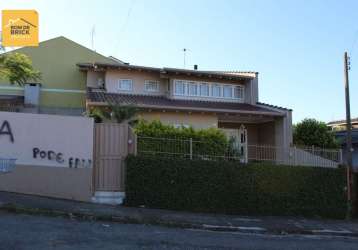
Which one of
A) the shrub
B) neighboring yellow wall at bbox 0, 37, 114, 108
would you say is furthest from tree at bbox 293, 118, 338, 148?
neighboring yellow wall at bbox 0, 37, 114, 108

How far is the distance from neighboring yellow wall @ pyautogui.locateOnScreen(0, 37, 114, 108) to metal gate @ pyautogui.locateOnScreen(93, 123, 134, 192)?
39.2ft

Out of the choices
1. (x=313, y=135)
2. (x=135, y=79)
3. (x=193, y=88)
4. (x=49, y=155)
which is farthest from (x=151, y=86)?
(x=49, y=155)

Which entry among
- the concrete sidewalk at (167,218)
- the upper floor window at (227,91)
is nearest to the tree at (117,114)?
the concrete sidewalk at (167,218)

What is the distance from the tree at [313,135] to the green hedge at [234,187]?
783 cm

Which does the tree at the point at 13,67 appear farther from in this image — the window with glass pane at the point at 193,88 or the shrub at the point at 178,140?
the window with glass pane at the point at 193,88

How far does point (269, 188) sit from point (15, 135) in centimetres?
912

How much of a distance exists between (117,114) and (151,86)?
714 cm

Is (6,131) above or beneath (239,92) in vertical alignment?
beneath

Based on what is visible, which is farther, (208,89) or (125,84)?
(208,89)

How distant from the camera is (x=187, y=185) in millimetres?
16125

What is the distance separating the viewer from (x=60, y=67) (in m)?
27.8

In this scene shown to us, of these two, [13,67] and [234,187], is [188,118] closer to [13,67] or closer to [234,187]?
[234,187]

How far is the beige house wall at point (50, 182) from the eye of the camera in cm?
1497

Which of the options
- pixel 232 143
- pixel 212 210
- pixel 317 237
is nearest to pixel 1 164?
pixel 212 210
